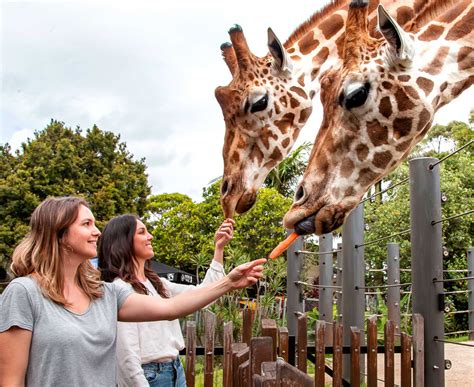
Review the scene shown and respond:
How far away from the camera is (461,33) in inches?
91.8

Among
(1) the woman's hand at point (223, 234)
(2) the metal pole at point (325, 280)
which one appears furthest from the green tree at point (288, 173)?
(1) the woman's hand at point (223, 234)

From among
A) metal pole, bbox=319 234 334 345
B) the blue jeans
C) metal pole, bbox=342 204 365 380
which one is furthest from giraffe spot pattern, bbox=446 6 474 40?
metal pole, bbox=319 234 334 345

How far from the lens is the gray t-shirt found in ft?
5.19

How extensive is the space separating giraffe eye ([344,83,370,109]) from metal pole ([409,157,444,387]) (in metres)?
0.81

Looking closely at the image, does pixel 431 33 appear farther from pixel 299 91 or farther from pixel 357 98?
pixel 299 91

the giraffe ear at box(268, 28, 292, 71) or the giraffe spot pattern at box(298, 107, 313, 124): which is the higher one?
the giraffe ear at box(268, 28, 292, 71)

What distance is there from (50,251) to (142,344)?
64cm

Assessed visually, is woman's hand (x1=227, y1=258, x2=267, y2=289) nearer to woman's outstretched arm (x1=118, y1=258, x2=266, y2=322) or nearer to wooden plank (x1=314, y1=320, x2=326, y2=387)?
woman's outstretched arm (x1=118, y1=258, x2=266, y2=322)

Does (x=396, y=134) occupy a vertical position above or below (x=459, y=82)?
below

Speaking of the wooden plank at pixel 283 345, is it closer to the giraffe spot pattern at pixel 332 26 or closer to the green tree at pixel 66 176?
the giraffe spot pattern at pixel 332 26

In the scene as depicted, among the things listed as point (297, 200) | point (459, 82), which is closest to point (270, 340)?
point (297, 200)

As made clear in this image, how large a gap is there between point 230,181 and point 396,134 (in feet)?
3.85

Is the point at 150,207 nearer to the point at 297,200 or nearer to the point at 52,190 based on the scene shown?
the point at 52,190

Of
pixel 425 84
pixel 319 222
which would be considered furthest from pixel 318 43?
pixel 319 222
